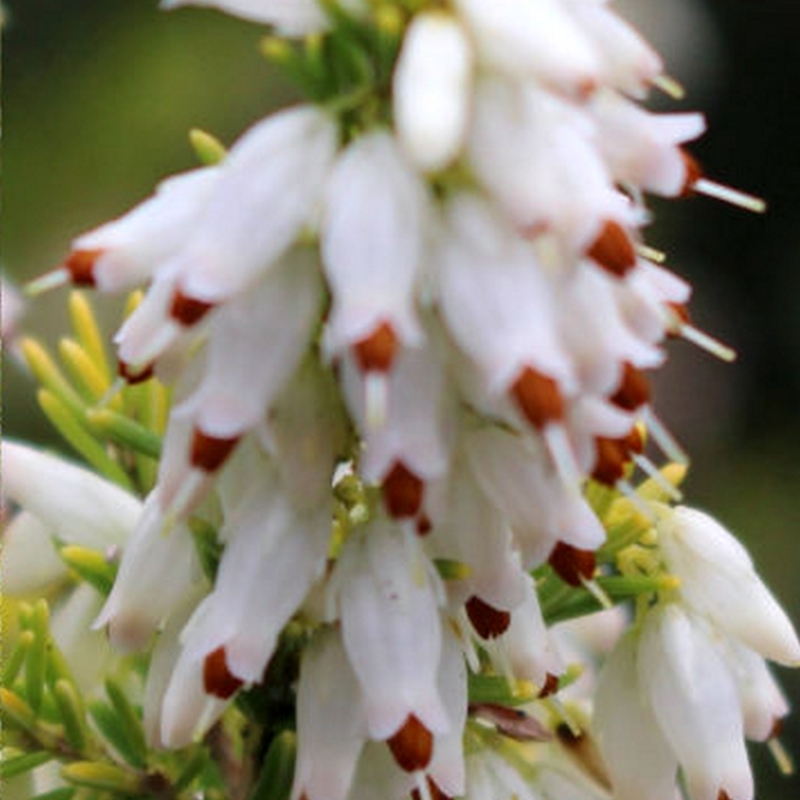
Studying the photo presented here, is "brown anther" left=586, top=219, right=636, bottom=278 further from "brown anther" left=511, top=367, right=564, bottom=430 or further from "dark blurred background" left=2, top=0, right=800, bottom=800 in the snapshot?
"dark blurred background" left=2, top=0, right=800, bottom=800

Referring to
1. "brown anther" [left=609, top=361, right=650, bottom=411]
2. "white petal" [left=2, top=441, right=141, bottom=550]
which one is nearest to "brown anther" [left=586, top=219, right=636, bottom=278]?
"brown anther" [left=609, top=361, right=650, bottom=411]

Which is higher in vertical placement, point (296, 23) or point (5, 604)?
point (296, 23)

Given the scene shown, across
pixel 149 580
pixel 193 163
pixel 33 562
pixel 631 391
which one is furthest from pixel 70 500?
pixel 193 163

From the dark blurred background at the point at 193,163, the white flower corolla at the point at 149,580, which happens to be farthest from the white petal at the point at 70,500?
the dark blurred background at the point at 193,163

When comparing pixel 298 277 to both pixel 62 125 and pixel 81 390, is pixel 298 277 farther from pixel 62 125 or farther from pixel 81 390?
pixel 62 125

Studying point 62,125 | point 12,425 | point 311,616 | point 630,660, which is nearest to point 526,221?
point 311,616

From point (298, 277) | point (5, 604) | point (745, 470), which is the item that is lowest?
point (745, 470)

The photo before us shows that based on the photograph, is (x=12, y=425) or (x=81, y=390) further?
(x=12, y=425)
